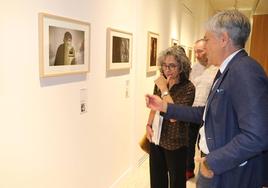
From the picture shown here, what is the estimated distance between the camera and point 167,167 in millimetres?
2471

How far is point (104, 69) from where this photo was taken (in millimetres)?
2730

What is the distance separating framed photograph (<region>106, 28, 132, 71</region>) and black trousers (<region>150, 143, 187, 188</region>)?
3.13ft

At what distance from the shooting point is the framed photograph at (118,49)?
2.75m

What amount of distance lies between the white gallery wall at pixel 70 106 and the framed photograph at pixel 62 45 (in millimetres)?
51

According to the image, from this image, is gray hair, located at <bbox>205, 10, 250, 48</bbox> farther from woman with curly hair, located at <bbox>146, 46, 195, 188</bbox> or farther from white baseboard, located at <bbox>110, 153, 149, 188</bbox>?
white baseboard, located at <bbox>110, 153, 149, 188</bbox>

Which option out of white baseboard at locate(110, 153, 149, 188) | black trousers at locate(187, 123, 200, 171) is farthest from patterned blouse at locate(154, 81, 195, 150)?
black trousers at locate(187, 123, 200, 171)

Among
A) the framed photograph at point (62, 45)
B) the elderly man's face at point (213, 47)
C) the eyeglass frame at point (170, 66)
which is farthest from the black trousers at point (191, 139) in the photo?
the elderly man's face at point (213, 47)

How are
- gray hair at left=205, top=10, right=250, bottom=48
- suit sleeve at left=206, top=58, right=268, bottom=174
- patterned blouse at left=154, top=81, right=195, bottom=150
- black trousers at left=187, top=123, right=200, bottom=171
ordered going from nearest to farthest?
suit sleeve at left=206, top=58, right=268, bottom=174
gray hair at left=205, top=10, right=250, bottom=48
patterned blouse at left=154, top=81, right=195, bottom=150
black trousers at left=187, top=123, right=200, bottom=171

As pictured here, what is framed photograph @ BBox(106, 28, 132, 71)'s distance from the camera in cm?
275

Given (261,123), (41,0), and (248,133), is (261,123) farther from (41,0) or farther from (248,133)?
(41,0)

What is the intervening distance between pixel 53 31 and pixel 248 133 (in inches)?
54.8

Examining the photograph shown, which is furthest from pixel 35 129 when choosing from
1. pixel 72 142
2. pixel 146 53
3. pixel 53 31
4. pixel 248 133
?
pixel 146 53

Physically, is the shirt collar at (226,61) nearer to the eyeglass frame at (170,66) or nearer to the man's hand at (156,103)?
the man's hand at (156,103)

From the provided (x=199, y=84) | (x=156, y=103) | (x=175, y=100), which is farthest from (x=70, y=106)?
(x=199, y=84)
